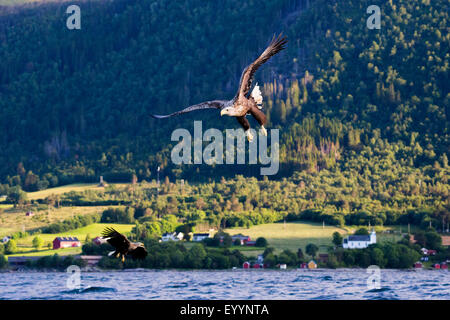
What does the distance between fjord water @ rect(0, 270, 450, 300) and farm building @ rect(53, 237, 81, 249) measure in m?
10.1

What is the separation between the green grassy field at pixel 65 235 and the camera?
158 m

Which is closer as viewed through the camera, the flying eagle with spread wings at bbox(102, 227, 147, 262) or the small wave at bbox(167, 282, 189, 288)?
the flying eagle with spread wings at bbox(102, 227, 147, 262)

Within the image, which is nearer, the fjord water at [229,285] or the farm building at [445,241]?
the fjord water at [229,285]

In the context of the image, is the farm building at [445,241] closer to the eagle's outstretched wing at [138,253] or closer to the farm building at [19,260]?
the farm building at [19,260]

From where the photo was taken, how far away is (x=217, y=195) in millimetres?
194375

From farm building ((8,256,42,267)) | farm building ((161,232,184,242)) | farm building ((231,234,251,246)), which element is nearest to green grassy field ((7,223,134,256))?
farm building ((8,256,42,267))

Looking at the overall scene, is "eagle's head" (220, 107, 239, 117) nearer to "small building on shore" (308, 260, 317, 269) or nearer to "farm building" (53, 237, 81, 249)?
"small building on shore" (308, 260, 317, 269)

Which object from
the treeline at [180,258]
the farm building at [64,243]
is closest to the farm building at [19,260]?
the farm building at [64,243]

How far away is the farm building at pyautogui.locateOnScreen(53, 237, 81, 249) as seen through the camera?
520 feet

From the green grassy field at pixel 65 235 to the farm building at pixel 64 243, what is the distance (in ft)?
3.11

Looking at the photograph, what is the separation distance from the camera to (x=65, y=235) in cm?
16562

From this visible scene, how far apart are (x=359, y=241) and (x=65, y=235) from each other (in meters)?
46.2

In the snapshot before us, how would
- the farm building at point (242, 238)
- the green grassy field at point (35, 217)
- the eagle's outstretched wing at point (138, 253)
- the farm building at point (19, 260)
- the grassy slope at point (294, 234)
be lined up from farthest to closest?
the green grassy field at point (35, 217), the farm building at point (242, 238), the farm building at point (19, 260), the grassy slope at point (294, 234), the eagle's outstretched wing at point (138, 253)
